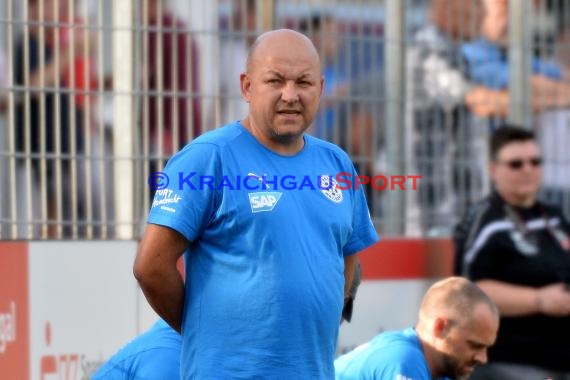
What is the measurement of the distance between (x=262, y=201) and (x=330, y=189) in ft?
1.00

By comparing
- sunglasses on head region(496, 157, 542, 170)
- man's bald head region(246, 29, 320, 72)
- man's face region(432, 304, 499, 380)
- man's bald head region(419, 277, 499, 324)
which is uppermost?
man's bald head region(246, 29, 320, 72)

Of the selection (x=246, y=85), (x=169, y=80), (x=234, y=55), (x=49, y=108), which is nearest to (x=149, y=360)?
(x=246, y=85)

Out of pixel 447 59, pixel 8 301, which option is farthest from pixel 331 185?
pixel 447 59

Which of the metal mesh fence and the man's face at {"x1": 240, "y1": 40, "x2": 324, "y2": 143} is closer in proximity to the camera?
the man's face at {"x1": 240, "y1": 40, "x2": 324, "y2": 143}

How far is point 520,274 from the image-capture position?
22.6ft

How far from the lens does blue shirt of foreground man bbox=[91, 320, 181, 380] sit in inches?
194

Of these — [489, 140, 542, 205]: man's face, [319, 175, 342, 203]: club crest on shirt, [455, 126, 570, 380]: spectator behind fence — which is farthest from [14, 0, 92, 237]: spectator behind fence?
[319, 175, 342, 203]: club crest on shirt

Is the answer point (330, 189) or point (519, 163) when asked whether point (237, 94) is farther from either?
point (330, 189)

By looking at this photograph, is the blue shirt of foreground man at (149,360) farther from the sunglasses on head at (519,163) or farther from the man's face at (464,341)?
the sunglasses on head at (519,163)

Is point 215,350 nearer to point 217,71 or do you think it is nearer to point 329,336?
point 329,336

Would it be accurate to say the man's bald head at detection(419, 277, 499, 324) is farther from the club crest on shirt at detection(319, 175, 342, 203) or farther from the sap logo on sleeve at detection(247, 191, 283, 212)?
the sap logo on sleeve at detection(247, 191, 283, 212)

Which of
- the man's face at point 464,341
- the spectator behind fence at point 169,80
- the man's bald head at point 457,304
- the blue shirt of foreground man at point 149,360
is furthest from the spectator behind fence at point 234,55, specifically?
the blue shirt of foreground man at point 149,360

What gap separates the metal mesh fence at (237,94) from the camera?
21.6ft

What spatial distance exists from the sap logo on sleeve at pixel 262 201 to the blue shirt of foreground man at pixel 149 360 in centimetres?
92
